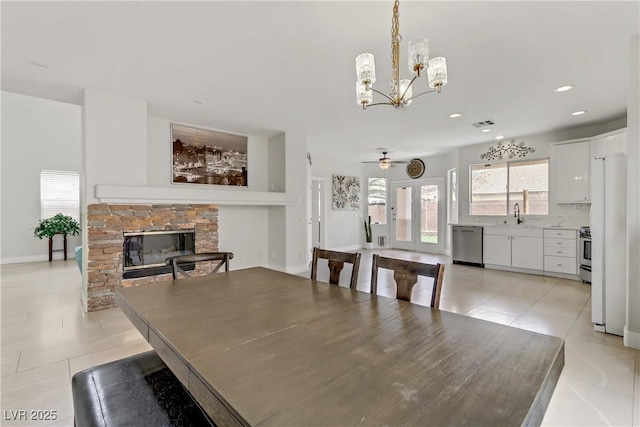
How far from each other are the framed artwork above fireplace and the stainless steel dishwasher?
178 inches

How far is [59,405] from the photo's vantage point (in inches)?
72.9

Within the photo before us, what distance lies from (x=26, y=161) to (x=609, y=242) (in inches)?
413

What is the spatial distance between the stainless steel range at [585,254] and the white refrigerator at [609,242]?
206 centimetres

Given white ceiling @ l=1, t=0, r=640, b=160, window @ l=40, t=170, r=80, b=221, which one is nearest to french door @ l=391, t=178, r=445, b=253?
white ceiling @ l=1, t=0, r=640, b=160

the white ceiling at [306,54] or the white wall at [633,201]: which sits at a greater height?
the white ceiling at [306,54]

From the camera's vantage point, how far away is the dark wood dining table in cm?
69

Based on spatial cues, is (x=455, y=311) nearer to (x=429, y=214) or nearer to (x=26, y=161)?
(x=429, y=214)

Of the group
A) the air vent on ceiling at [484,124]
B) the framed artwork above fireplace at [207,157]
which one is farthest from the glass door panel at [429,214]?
the framed artwork above fireplace at [207,157]

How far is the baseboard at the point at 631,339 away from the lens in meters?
2.56

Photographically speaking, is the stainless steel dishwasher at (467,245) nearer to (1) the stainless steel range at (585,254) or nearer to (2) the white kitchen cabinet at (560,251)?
(2) the white kitchen cabinet at (560,251)

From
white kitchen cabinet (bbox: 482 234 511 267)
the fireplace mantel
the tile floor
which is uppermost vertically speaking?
the fireplace mantel

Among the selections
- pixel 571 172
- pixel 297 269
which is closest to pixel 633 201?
pixel 571 172

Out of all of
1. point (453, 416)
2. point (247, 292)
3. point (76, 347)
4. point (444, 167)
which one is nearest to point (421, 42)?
point (247, 292)

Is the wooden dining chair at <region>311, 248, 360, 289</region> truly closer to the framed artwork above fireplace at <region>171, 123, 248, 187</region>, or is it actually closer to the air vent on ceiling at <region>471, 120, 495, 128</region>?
the framed artwork above fireplace at <region>171, 123, 248, 187</region>
